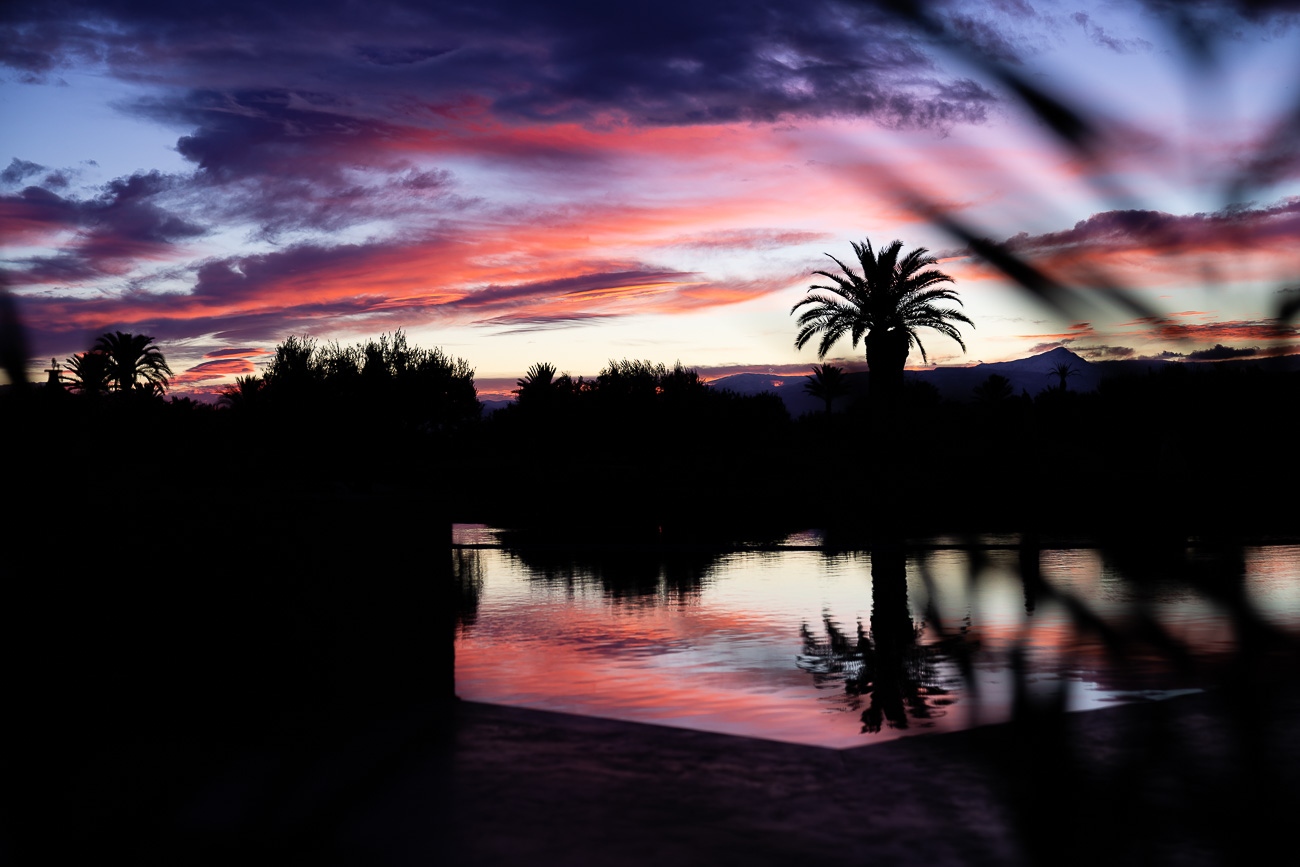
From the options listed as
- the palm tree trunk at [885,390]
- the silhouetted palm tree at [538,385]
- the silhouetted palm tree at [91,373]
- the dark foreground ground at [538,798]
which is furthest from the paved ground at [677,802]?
the silhouetted palm tree at [538,385]

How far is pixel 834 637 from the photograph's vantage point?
32.3 ft

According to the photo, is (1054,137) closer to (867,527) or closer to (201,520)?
(201,520)

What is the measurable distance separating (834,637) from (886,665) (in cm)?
141

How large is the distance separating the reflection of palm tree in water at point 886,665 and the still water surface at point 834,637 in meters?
0.03

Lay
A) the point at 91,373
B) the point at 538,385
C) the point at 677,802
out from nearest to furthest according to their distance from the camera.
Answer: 1. the point at 91,373
2. the point at 677,802
3. the point at 538,385

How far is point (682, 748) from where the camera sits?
17.8 ft

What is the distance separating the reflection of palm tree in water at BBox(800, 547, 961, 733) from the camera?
6852 mm

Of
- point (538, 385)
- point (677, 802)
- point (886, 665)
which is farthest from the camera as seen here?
point (538, 385)

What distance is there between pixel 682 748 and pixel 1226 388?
15.2ft

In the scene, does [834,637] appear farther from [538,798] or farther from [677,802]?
[538,798]

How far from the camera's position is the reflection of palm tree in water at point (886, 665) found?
22.5 ft

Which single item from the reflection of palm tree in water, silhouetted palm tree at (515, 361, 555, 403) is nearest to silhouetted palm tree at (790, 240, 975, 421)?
the reflection of palm tree in water

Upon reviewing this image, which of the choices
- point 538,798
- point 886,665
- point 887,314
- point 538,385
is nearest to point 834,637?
point 886,665

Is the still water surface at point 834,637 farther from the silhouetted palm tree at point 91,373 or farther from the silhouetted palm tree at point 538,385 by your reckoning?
the silhouetted palm tree at point 538,385
